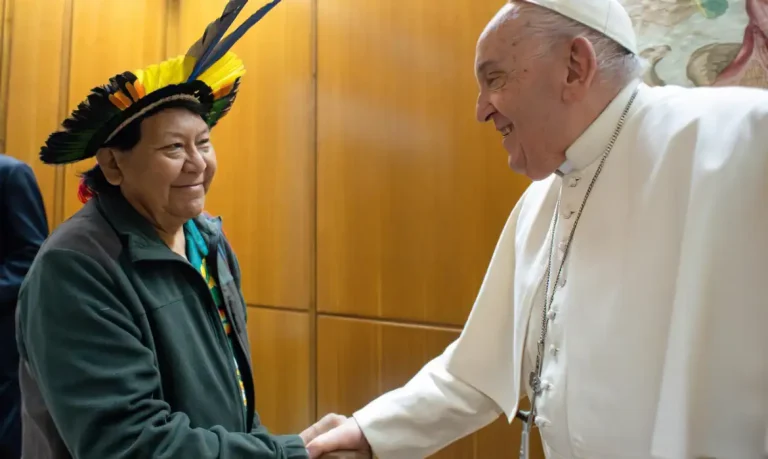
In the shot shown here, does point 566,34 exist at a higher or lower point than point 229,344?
higher

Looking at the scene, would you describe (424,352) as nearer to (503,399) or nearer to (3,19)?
(503,399)

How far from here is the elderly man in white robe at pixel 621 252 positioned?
0.91 meters

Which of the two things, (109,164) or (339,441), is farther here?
(339,441)

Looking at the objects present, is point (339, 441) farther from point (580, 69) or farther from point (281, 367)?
point (281, 367)

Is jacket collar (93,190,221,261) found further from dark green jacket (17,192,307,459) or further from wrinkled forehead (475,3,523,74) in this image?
wrinkled forehead (475,3,523,74)

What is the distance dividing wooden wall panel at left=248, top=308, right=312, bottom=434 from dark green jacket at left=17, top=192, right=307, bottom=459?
60.7 inches

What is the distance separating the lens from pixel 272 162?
3041 mm

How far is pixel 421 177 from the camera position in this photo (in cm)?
235

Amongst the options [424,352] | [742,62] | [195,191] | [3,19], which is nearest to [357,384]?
[424,352]

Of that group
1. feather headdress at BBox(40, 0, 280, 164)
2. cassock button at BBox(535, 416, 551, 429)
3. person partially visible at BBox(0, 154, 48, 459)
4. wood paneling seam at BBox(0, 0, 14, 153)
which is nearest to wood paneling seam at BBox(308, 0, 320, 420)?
person partially visible at BBox(0, 154, 48, 459)

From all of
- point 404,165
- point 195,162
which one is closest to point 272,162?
point 404,165

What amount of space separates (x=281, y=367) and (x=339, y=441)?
1.61 meters

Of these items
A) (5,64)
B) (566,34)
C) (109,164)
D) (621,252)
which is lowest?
(621,252)

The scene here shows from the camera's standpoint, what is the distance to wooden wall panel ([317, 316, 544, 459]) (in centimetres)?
209
